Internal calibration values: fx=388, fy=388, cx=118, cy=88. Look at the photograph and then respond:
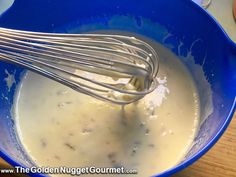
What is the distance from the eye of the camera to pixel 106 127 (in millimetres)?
788

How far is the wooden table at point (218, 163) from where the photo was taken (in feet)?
2.36

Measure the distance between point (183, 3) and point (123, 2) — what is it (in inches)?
6.3

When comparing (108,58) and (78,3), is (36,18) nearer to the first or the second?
(78,3)

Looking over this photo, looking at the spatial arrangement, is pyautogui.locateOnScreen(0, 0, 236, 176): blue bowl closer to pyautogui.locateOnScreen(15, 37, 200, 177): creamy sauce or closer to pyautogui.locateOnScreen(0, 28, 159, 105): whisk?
pyautogui.locateOnScreen(15, 37, 200, 177): creamy sauce

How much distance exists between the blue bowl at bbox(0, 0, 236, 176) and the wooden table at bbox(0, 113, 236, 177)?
0.04 meters

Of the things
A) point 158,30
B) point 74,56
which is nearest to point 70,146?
point 74,56

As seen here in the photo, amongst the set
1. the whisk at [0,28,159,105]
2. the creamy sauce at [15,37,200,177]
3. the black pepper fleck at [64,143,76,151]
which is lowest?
the black pepper fleck at [64,143,76,151]

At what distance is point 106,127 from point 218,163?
→ 229 millimetres

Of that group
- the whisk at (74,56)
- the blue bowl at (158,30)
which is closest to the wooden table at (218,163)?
the blue bowl at (158,30)

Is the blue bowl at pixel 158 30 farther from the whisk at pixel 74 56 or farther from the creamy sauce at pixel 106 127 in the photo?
the whisk at pixel 74 56

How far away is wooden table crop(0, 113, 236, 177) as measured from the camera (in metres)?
0.72

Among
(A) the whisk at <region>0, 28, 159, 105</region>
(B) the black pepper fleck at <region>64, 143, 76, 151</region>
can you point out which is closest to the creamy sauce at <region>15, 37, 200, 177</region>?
(B) the black pepper fleck at <region>64, 143, 76, 151</region>

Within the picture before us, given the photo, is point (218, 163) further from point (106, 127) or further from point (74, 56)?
point (74, 56)

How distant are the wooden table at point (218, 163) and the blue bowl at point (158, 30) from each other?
4 centimetres
